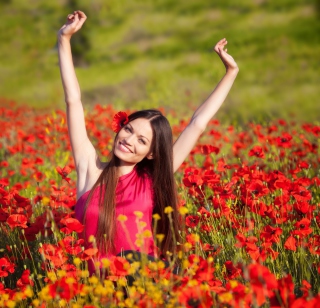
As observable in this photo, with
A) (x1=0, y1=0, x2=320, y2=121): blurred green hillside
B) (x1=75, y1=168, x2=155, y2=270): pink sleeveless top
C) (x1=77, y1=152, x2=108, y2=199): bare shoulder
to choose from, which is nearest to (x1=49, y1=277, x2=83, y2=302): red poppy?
(x1=75, y1=168, x2=155, y2=270): pink sleeveless top

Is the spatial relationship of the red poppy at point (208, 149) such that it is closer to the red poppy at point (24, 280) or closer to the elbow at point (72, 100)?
the elbow at point (72, 100)

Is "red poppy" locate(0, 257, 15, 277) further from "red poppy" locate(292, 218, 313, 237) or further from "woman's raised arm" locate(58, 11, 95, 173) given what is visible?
"red poppy" locate(292, 218, 313, 237)

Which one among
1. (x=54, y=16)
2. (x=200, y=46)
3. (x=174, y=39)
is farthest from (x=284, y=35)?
(x=54, y=16)

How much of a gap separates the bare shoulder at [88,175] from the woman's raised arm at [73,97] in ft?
0.05

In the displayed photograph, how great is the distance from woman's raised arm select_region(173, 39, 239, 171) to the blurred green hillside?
8058mm

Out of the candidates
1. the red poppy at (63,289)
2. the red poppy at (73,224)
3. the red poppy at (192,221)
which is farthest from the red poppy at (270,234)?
the red poppy at (63,289)

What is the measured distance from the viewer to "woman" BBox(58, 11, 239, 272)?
2.63m

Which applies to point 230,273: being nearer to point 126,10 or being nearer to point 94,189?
point 94,189

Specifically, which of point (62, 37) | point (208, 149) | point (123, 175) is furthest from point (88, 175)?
point (208, 149)

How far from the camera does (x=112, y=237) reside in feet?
8.60

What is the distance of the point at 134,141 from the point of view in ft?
8.77

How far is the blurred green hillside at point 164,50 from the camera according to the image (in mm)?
13875

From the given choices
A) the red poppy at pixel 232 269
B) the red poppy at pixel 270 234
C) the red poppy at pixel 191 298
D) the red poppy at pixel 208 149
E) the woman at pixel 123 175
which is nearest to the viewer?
the red poppy at pixel 191 298

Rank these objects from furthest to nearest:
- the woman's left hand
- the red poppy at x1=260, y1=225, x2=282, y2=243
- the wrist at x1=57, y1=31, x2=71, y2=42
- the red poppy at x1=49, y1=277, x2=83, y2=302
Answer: the woman's left hand → the wrist at x1=57, y1=31, x2=71, y2=42 → the red poppy at x1=260, y1=225, x2=282, y2=243 → the red poppy at x1=49, y1=277, x2=83, y2=302
